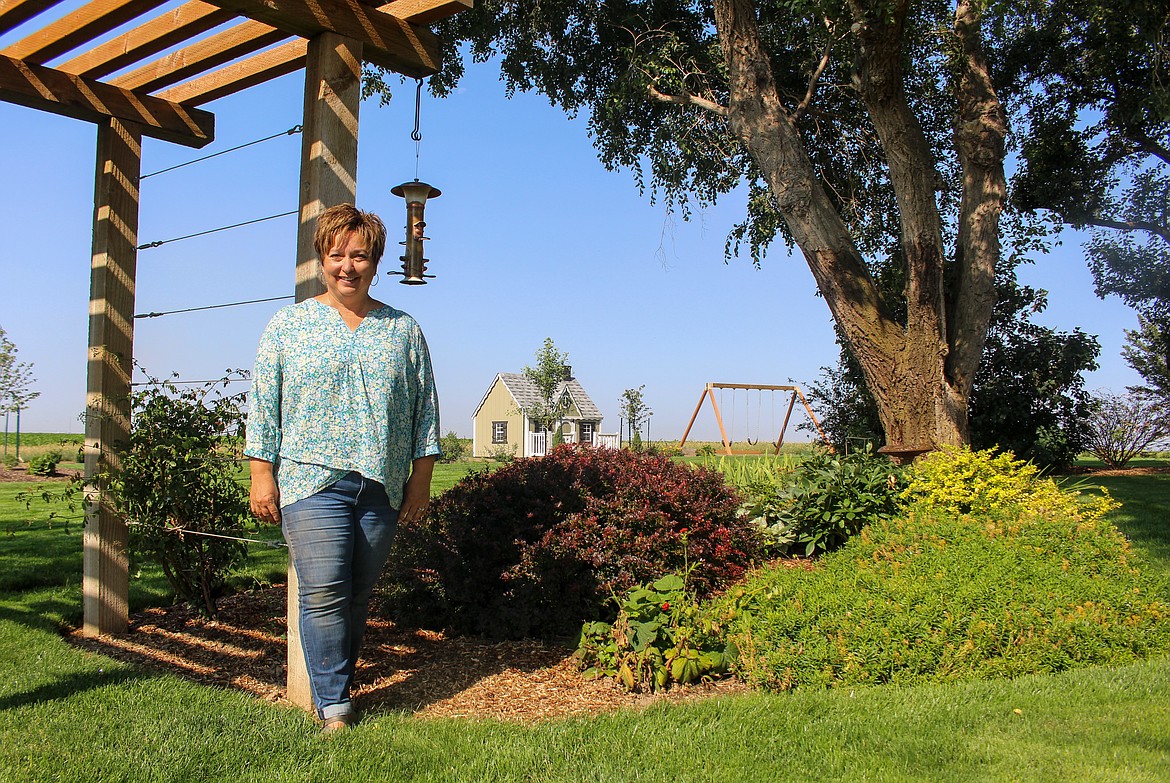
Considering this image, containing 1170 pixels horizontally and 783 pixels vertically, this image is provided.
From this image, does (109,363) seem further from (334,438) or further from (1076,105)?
(1076,105)

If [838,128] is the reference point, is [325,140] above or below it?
below

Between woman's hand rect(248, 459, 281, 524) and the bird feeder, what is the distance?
2.96 m

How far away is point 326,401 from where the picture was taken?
3.16 m

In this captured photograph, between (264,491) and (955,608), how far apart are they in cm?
313

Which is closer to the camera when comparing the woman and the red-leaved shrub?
the woman

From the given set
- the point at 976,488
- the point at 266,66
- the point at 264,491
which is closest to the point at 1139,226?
the point at 976,488

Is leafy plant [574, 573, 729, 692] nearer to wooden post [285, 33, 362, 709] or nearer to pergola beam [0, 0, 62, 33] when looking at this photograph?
wooden post [285, 33, 362, 709]

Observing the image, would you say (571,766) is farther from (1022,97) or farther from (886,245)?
(1022,97)

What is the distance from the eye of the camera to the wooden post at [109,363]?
4844 millimetres

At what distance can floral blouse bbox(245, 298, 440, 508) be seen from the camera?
314 centimetres

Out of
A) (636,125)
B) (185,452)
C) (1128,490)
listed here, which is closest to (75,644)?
(185,452)

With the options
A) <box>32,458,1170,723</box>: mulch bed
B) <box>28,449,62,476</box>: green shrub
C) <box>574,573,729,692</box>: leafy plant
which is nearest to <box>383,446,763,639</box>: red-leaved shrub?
<box>32,458,1170,723</box>: mulch bed

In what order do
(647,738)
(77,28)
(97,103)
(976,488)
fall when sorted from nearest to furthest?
(647,738)
(77,28)
(97,103)
(976,488)

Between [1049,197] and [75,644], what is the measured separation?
43.4 ft
